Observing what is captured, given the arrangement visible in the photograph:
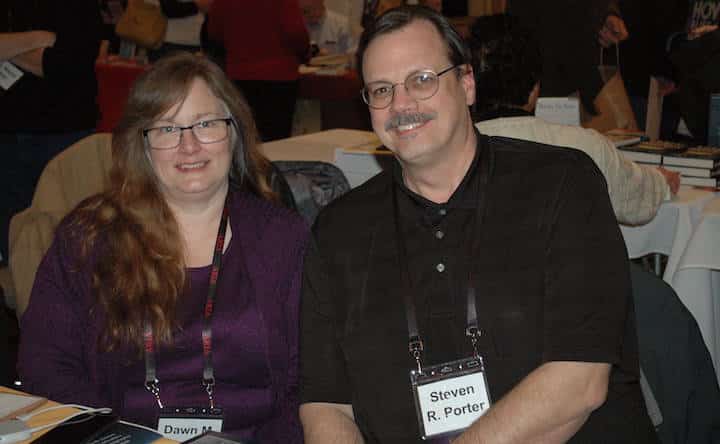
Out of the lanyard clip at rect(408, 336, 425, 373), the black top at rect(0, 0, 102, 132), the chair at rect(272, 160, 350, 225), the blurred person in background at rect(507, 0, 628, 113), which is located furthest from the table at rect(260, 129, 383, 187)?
the lanyard clip at rect(408, 336, 425, 373)

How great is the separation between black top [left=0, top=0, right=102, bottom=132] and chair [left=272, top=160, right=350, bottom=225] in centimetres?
127

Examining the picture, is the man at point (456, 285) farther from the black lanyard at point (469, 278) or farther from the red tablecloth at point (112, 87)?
the red tablecloth at point (112, 87)

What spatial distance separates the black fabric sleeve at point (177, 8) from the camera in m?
6.60

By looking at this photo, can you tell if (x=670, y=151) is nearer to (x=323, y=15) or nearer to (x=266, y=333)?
(x=266, y=333)

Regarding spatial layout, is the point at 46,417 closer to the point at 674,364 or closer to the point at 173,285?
the point at 173,285

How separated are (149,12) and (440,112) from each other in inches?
212

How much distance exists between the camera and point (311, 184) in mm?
2588

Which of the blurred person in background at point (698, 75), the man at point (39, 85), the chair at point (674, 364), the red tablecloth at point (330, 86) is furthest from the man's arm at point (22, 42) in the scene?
the red tablecloth at point (330, 86)

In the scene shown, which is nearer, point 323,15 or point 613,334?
point 613,334

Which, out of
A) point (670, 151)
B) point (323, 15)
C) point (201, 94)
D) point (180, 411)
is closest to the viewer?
point (180, 411)

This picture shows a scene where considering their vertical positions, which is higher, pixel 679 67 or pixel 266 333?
pixel 679 67

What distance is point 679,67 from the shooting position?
162 inches

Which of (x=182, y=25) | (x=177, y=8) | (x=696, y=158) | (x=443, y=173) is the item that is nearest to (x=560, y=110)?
(x=696, y=158)

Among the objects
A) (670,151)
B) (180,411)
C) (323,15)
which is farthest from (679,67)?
(323,15)
